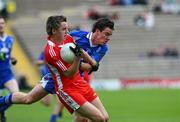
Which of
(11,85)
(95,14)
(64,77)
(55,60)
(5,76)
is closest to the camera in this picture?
(55,60)

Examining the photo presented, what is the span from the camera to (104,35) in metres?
11.7

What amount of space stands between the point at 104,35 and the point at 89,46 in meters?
0.50

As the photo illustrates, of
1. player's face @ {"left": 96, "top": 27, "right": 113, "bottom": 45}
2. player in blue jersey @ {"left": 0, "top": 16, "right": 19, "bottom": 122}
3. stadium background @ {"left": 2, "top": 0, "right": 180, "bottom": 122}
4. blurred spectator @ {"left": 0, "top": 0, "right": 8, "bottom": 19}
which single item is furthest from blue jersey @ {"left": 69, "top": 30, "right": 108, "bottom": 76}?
blurred spectator @ {"left": 0, "top": 0, "right": 8, "bottom": 19}

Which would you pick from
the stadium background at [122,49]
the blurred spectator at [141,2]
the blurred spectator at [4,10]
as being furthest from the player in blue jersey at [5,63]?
the blurred spectator at [141,2]

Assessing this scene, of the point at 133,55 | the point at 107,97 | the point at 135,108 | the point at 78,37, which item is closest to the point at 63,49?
the point at 78,37

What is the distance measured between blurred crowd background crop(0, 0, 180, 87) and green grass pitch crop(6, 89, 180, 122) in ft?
26.7

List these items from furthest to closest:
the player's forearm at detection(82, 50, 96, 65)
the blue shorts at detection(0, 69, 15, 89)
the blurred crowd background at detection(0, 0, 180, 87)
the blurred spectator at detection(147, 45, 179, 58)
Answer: the blurred spectator at detection(147, 45, 179, 58) → the blurred crowd background at detection(0, 0, 180, 87) → the blue shorts at detection(0, 69, 15, 89) → the player's forearm at detection(82, 50, 96, 65)

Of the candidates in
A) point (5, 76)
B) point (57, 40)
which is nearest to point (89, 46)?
point (57, 40)

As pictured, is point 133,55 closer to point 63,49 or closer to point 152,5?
point 152,5

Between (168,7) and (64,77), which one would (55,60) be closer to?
(64,77)

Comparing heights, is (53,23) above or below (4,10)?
above

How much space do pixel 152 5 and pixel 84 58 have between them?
3175cm

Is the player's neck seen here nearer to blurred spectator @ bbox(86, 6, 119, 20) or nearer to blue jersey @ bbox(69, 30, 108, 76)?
blue jersey @ bbox(69, 30, 108, 76)

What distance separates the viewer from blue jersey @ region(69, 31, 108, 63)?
1200cm
